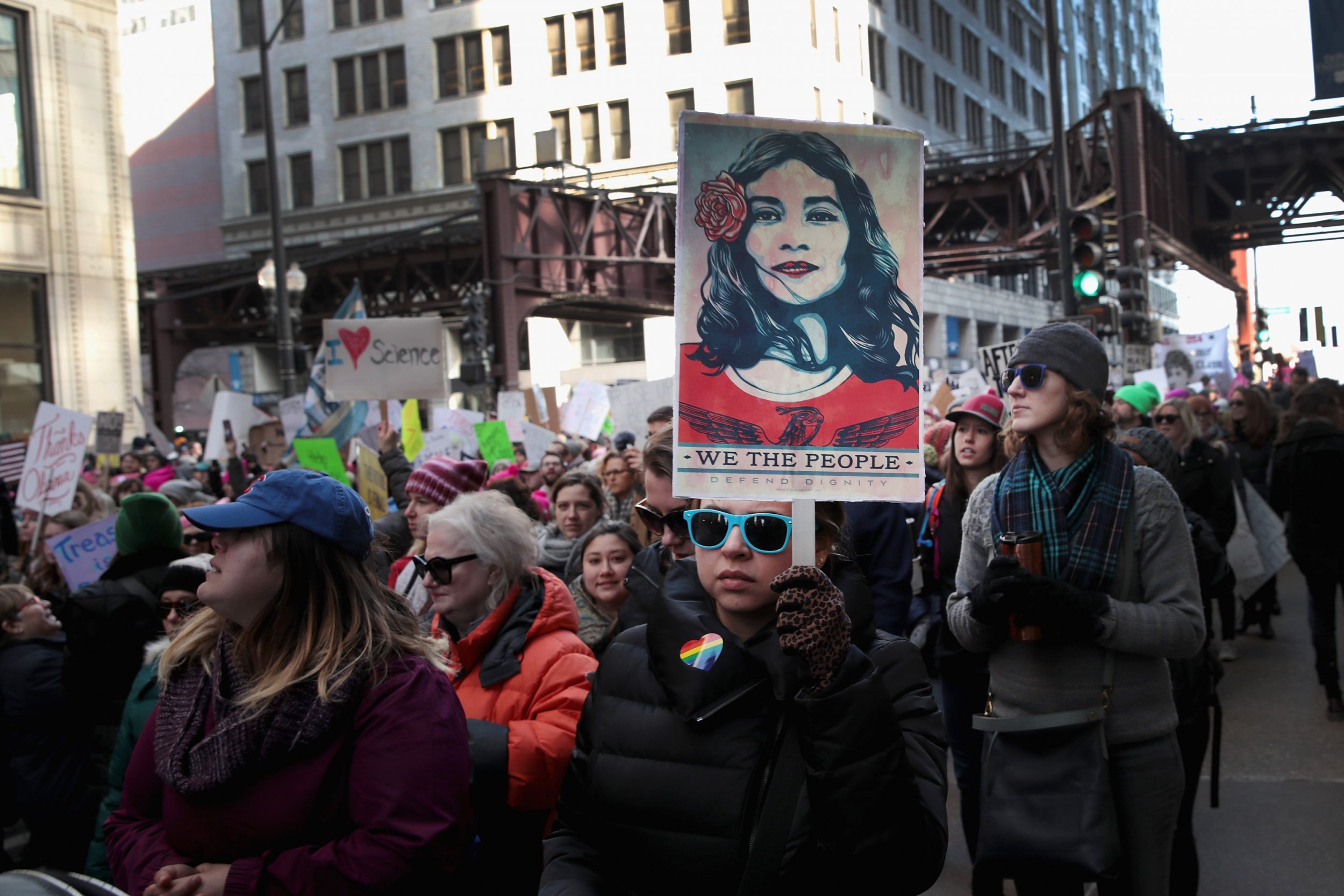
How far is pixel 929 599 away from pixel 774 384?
340 centimetres

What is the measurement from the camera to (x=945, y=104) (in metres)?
61.2

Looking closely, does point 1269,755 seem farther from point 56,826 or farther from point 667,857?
point 56,826

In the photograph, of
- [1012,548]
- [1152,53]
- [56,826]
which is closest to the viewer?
[1012,548]

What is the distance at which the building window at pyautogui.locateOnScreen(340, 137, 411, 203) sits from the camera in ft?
179

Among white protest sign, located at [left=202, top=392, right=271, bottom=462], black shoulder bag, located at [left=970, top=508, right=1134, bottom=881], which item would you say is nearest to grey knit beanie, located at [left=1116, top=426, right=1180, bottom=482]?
black shoulder bag, located at [left=970, top=508, right=1134, bottom=881]

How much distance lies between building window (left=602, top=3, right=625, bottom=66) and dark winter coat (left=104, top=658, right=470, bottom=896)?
49.8 m

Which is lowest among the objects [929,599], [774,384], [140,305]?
[929,599]

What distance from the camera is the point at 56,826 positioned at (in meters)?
4.97

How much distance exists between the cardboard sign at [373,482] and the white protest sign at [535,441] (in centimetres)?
437

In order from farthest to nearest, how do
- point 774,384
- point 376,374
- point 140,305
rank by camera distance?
1. point 140,305
2. point 376,374
3. point 774,384

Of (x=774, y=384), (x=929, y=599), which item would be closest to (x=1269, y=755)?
(x=929, y=599)

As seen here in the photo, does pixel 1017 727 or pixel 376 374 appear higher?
pixel 376 374

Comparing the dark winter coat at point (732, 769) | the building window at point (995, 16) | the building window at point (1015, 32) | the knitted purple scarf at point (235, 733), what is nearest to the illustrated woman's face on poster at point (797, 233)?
the dark winter coat at point (732, 769)

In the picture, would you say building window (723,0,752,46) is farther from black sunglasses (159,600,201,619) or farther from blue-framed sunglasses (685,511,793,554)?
blue-framed sunglasses (685,511,793,554)
